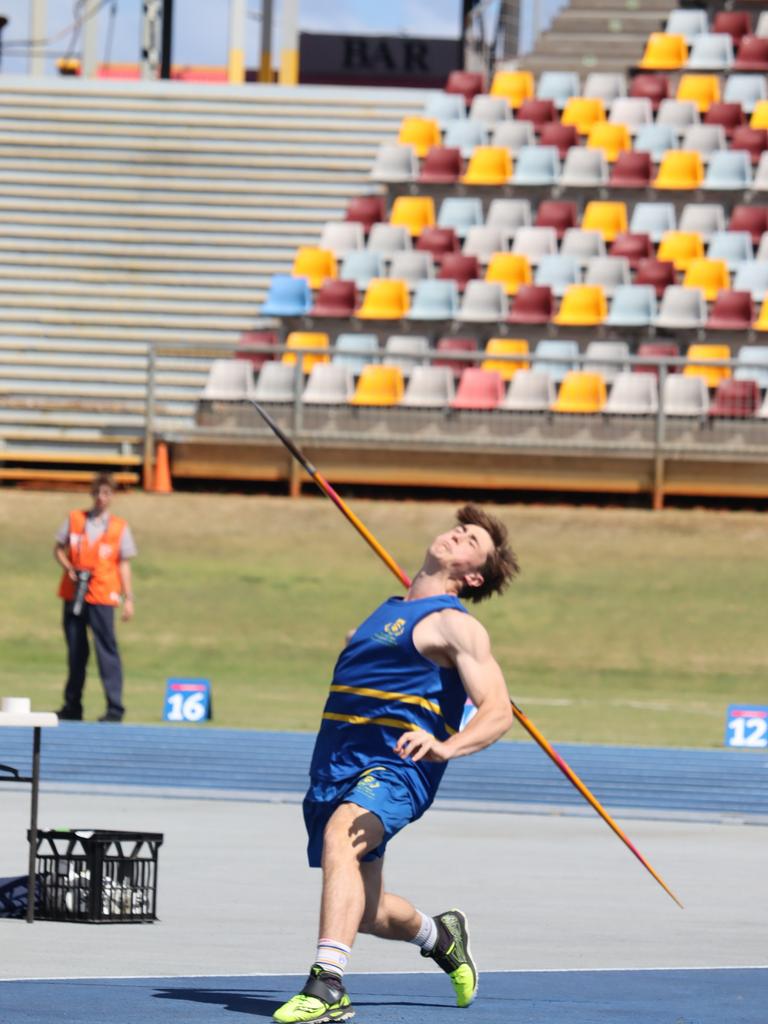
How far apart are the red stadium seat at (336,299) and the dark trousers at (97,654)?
8.81 meters

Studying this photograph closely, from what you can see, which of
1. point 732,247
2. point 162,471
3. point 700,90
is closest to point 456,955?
point 162,471

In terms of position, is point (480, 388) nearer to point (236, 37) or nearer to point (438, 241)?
point (438, 241)

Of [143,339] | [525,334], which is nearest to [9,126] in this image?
[143,339]

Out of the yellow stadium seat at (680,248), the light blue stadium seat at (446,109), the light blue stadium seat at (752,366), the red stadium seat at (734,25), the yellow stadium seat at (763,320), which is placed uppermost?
the red stadium seat at (734,25)

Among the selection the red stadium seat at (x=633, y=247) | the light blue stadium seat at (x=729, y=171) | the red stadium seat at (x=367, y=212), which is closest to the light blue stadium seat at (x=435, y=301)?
the red stadium seat at (x=633, y=247)

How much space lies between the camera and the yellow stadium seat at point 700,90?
26.1 m

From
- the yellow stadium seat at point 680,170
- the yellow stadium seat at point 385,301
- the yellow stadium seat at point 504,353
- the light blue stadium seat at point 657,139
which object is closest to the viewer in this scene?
Answer: the yellow stadium seat at point 504,353

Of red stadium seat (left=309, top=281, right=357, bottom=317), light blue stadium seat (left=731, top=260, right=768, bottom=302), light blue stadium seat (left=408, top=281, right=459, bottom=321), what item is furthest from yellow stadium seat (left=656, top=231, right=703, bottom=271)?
red stadium seat (left=309, top=281, right=357, bottom=317)

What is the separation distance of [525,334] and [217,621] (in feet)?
20.1

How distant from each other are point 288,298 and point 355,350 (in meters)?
3.38

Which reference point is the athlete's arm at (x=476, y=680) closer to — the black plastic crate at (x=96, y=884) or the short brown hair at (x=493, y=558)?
the short brown hair at (x=493, y=558)

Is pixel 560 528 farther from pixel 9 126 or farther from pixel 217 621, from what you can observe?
pixel 9 126

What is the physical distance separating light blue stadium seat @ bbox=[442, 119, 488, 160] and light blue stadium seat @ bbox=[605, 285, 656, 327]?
4.10 m

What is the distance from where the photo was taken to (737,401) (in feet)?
63.2
